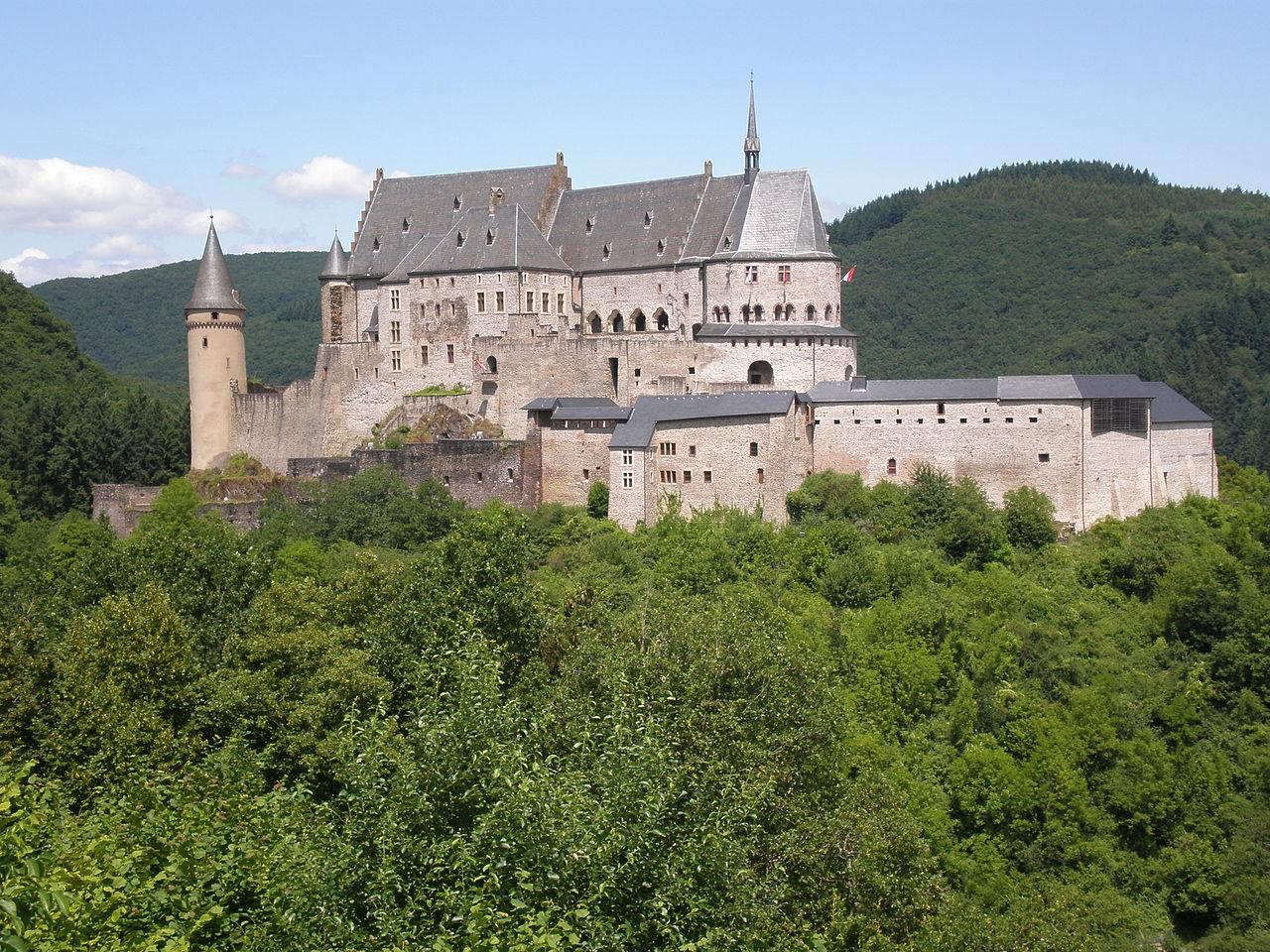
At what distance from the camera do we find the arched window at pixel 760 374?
175 feet

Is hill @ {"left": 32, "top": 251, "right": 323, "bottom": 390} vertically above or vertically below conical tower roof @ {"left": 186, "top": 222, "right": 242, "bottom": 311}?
above

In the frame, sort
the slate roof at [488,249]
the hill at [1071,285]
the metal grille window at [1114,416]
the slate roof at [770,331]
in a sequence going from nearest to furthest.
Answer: the metal grille window at [1114,416] → the slate roof at [770,331] → the slate roof at [488,249] → the hill at [1071,285]

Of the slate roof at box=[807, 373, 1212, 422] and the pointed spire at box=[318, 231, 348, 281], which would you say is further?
the pointed spire at box=[318, 231, 348, 281]

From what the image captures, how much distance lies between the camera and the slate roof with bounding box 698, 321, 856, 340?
52.8m

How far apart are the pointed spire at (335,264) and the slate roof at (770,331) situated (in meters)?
17.0

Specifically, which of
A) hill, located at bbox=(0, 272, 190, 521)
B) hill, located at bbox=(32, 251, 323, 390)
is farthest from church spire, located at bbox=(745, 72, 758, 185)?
hill, located at bbox=(32, 251, 323, 390)

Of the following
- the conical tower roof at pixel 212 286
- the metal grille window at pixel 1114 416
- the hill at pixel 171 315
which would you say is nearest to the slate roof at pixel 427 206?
the conical tower roof at pixel 212 286

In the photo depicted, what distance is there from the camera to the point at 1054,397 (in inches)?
1817

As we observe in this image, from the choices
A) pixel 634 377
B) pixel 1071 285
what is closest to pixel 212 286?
pixel 634 377

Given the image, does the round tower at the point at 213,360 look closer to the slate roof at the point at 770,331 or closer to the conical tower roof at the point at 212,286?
the conical tower roof at the point at 212,286

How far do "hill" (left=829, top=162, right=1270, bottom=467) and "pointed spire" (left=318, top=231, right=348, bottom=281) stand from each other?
5250 cm

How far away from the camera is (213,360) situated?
59219 millimetres

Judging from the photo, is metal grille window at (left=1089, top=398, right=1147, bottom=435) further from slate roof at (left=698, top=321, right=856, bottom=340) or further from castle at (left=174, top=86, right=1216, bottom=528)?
slate roof at (left=698, top=321, right=856, bottom=340)

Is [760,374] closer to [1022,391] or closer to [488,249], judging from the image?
[1022,391]
